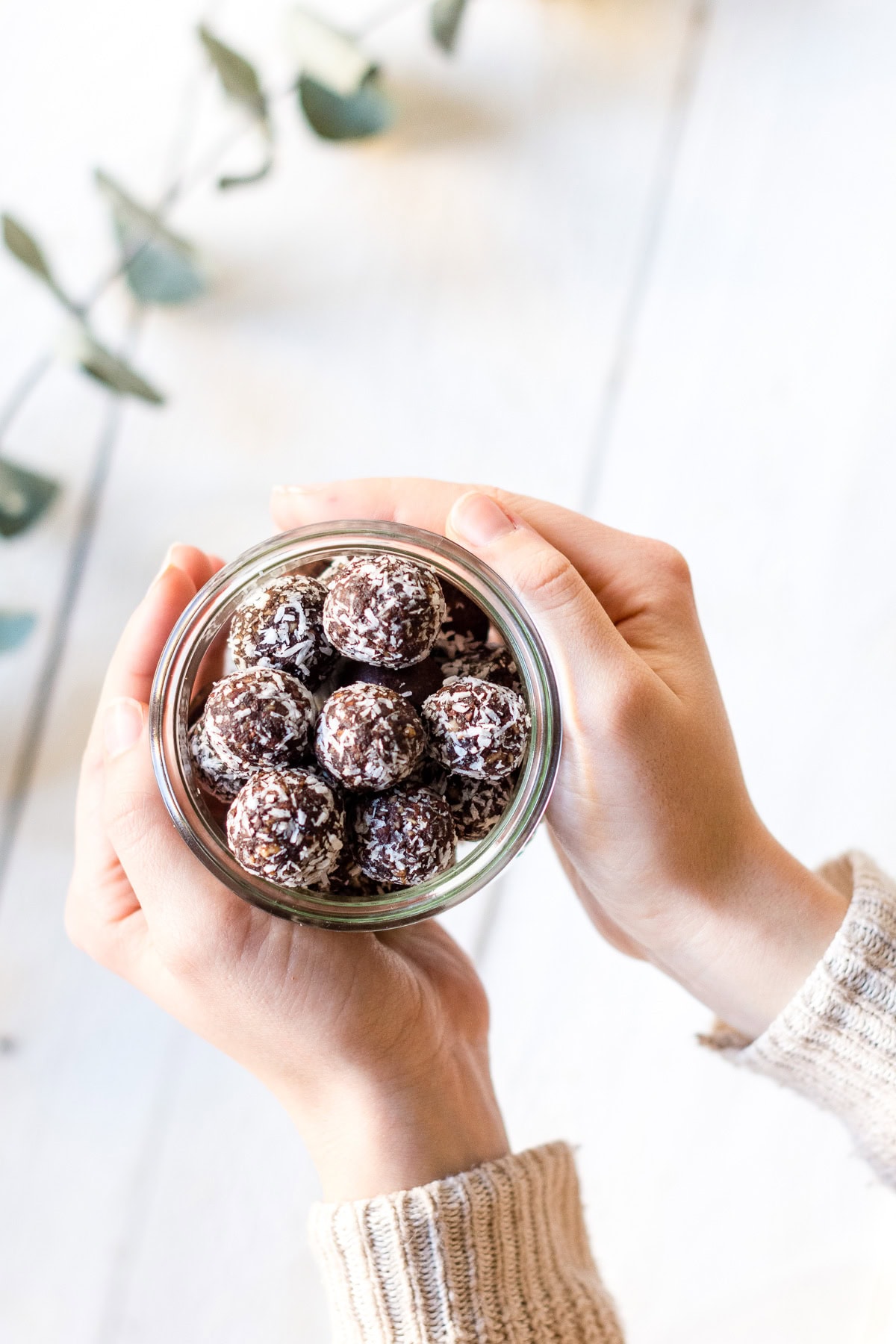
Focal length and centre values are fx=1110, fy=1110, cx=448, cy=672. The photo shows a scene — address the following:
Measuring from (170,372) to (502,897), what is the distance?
2.03 feet

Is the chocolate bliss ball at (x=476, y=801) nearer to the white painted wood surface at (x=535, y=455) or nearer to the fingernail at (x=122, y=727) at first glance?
the fingernail at (x=122, y=727)

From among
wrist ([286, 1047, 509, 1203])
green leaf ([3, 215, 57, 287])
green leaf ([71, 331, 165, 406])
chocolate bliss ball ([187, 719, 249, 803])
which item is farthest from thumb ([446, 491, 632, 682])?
green leaf ([3, 215, 57, 287])

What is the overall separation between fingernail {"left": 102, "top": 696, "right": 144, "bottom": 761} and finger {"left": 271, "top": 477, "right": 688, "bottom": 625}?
185mm

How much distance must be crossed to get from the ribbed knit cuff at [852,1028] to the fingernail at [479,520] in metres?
0.39

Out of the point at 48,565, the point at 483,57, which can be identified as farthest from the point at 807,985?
the point at 483,57

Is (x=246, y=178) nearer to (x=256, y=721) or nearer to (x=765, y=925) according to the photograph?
(x=256, y=721)

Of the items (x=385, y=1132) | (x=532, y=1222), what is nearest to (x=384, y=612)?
(x=385, y=1132)

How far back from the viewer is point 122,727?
74 centimetres

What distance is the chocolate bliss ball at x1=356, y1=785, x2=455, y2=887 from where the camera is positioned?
65 centimetres

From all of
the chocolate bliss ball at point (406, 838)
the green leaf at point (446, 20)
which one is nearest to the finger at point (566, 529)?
the chocolate bliss ball at point (406, 838)

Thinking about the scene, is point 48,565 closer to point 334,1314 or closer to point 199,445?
point 199,445

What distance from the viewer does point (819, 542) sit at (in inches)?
44.9

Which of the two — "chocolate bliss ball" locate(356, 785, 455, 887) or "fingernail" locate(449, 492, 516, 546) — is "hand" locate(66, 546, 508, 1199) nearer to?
"chocolate bliss ball" locate(356, 785, 455, 887)

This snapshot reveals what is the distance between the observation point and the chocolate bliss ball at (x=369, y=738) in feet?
2.11
